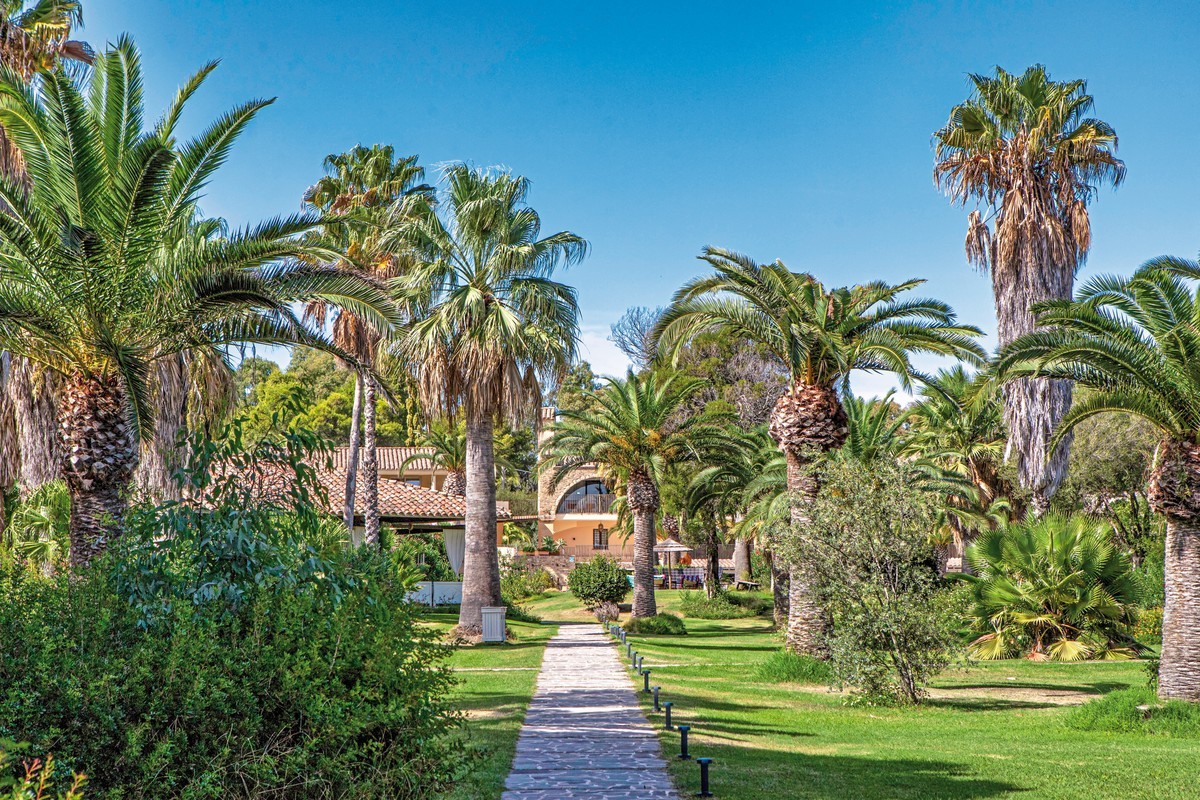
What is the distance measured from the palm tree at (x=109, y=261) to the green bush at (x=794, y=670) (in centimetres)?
1157

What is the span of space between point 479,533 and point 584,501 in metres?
41.5

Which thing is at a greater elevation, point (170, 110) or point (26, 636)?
point (170, 110)

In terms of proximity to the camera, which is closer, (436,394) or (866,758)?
(866,758)

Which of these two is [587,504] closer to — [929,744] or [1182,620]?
[1182,620]

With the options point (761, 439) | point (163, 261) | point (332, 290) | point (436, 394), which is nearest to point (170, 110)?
point (163, 261)

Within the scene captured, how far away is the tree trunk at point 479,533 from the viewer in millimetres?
25031

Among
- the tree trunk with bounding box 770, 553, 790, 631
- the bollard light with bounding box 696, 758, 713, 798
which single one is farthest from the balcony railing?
the bollard light with bounding box 696, 758, 713, 798

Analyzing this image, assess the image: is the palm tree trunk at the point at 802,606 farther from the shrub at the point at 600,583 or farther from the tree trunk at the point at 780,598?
the shrub at the point at 600,583

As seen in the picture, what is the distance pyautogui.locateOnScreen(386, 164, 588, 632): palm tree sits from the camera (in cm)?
2408

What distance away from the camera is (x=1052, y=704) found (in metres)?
15.7

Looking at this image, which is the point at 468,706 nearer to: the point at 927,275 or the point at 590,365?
the point at 927,275

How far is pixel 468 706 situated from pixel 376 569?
843 cm

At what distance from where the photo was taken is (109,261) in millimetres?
10422

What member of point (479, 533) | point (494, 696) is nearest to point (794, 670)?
point (494, 696)
